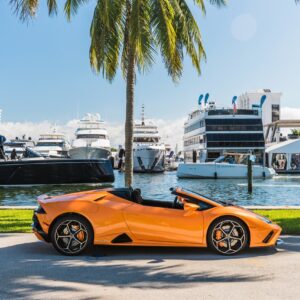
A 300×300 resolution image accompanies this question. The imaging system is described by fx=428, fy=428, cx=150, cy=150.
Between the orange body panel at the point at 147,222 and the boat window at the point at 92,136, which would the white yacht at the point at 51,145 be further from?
the orange body panel at the point at 147,222


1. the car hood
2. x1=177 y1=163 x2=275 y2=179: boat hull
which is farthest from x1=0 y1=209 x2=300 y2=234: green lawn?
x1=177 y1=163 x2=275 y2=179: boat hull

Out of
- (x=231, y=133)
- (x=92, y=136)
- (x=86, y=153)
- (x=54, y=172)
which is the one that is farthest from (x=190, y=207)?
(x=231, y=133)

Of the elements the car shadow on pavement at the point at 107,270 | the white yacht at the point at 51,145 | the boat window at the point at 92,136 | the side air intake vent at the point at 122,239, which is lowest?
the car shadow on pavement at the point at 107,270

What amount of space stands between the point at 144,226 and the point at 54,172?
25.1 meters

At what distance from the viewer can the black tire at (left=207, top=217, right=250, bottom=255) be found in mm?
6656

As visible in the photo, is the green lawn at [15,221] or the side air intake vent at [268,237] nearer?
the side air intake vent at [268,237]

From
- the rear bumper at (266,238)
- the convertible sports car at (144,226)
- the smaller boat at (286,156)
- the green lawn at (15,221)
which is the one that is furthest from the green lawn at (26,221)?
the smaller boat at (286,156)

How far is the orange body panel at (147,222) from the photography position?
6.60 meters

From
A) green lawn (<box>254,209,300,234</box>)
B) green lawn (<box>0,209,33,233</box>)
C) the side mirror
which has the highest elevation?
the side mirror

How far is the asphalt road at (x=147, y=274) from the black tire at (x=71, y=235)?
0.59 ft

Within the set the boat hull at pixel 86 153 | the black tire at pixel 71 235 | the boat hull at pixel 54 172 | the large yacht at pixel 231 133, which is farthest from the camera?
the large yacht at pixel 231 133

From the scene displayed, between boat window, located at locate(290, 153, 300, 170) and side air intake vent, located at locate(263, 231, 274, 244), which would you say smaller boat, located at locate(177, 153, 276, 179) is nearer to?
boat window, located at locate(290, 153, 300, 170)

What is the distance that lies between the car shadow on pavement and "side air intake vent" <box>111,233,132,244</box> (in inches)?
9.0

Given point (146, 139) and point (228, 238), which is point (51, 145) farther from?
point (228, 238)
